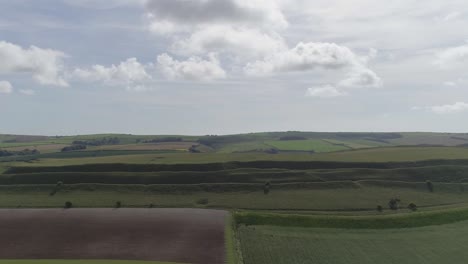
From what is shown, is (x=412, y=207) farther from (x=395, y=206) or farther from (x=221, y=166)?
(x=221, y=166)

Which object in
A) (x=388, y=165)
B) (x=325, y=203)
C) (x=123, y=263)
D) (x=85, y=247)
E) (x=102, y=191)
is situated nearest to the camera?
(x=123, y=263)

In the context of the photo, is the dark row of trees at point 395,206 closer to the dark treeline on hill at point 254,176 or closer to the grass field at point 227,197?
the grass field at point 227,197

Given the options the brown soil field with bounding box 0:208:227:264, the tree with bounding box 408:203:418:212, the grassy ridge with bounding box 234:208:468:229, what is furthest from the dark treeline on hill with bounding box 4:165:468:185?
the grassy ridge with bounding box 234:208:468:229

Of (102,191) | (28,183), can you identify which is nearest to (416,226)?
(102,191)

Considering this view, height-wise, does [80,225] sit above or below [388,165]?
below

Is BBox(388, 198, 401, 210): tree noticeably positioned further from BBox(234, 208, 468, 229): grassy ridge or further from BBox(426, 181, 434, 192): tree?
BBox(426, 181, 434, 192): tree

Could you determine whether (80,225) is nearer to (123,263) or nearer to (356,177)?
(123,263)
